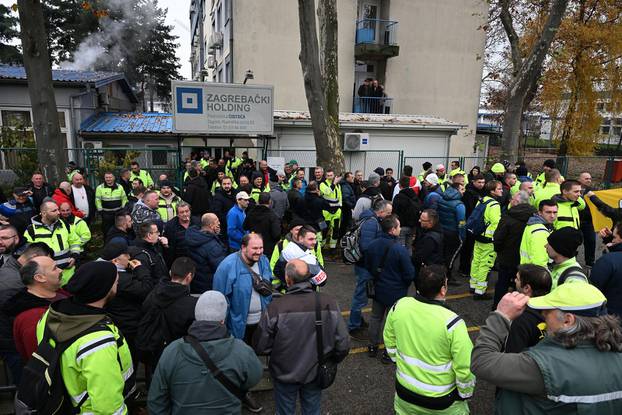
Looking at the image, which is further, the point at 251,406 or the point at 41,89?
the point at 41,89

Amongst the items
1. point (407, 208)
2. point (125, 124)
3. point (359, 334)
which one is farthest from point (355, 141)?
point (359, 334)

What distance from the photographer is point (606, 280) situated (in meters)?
3.63

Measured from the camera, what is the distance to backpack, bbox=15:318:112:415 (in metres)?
2.31

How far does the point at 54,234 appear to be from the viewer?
5.00 meters

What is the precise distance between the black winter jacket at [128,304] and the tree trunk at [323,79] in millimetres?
7019

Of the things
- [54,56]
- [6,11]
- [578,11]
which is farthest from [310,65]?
[54,56]

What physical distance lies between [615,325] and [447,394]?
1.17m

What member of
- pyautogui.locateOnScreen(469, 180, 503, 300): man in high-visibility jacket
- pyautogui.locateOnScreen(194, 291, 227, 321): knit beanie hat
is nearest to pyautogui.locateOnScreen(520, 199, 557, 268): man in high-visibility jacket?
pyautogui.locateOnScreen(469, 180, 503, 300): man in high-visibility jacket

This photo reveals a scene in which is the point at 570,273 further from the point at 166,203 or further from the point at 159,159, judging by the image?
the point at 159,159

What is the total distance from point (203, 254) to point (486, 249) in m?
4.42

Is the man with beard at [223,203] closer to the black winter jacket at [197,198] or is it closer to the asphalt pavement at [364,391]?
the black winter jacket at [197,198]

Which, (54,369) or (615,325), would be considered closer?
(615,325)

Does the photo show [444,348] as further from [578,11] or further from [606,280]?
[578,11]

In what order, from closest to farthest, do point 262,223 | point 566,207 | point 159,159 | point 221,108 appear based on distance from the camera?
→ point 262,223, point 566,207, point 221,108, point 159,159
